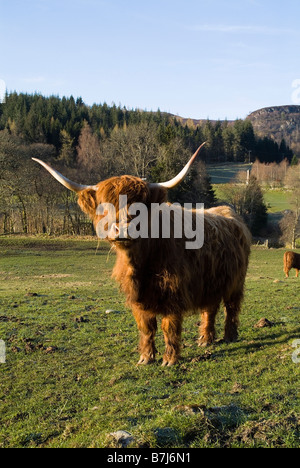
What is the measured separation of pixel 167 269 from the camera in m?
5.03

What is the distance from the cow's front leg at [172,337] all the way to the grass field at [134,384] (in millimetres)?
159

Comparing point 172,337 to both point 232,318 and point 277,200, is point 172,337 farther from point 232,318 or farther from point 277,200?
point 277,200

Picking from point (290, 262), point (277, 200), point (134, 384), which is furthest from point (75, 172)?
point (277, 200)

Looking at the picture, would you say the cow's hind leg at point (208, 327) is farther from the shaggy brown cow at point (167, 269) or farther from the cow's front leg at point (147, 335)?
the cow's front leg at point (147, 335)

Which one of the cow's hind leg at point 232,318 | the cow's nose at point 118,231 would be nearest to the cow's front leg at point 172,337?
the cow's hind leg at point 232,318

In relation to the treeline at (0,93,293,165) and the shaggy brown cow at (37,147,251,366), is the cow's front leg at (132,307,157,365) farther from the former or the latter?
the treeline at (0,93,293,165)

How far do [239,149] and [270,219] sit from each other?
4374 centimetres

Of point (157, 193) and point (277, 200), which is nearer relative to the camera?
point (157, 193)

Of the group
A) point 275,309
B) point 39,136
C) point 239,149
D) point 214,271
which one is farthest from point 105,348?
point 239,149

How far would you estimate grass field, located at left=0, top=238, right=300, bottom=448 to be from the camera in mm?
2975

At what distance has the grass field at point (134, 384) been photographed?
297 cm

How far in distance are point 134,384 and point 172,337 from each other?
853mm

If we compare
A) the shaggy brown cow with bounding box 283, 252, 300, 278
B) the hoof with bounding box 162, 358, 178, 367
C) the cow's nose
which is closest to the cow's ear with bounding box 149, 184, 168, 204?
the cow's nose
